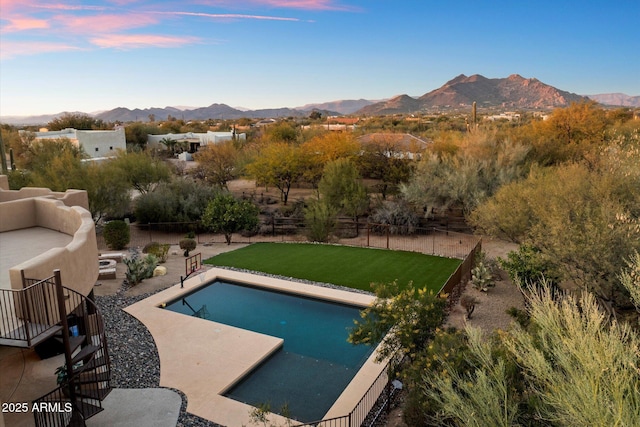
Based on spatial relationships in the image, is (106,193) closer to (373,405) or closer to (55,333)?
(55,333)

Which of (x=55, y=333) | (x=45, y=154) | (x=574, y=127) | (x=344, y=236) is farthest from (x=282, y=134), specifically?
(x=55, y=333)

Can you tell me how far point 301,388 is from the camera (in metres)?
11.2

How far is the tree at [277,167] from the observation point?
3622 cm

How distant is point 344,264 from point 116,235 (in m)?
12.0

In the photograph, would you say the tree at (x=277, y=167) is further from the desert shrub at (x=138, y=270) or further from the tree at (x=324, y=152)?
the desert shrub at (x=138, y=270)

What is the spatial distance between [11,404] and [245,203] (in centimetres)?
1726

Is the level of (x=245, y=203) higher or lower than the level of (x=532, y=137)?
lower

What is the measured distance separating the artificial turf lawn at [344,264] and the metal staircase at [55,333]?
10.5 m

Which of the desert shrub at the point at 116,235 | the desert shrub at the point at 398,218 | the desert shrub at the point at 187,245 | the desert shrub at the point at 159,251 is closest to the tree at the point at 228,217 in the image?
the desert shrub at the point at 187,245

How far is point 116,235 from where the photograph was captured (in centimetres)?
2322

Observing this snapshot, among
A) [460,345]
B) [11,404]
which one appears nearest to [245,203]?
[11,404]

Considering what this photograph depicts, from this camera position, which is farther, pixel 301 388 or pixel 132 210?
pixel 132 210

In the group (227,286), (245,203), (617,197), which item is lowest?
(227,286)

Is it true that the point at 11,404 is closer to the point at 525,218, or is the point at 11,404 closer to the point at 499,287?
the point at 499,287
